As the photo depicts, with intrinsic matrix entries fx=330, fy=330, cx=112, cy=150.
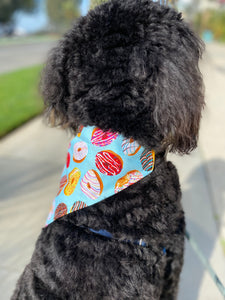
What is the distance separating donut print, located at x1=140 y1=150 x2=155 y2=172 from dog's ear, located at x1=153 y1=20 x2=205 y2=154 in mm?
97

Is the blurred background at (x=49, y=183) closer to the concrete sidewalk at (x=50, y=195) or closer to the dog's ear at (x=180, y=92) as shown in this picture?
the concrete sidewalk at (x=50, y=195)

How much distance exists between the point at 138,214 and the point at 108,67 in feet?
2.11

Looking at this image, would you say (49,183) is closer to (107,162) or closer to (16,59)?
(107,162)

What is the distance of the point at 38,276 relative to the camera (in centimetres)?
139

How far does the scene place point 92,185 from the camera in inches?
55.8

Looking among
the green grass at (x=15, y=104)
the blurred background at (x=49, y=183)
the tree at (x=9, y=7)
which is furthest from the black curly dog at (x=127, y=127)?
the tree at (x=9, y=7)

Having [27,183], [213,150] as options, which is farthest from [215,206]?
[27,183]

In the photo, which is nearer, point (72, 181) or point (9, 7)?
point (72, 181)

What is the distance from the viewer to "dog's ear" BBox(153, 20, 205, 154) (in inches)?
54.9

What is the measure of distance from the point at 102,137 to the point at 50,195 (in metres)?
2.10

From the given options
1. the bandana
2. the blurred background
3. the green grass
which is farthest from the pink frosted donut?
the green grass

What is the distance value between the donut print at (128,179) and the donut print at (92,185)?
75mm

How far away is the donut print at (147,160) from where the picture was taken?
4.77 feet

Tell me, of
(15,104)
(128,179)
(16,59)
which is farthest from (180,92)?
(16,59)
